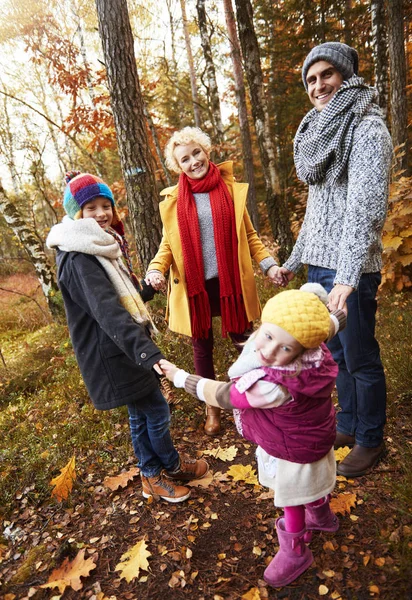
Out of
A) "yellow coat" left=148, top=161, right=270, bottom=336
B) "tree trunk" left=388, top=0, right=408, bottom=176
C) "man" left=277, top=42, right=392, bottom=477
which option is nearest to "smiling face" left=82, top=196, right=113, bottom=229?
"yellow coat" left=148, top=161, right=270, bottom=336

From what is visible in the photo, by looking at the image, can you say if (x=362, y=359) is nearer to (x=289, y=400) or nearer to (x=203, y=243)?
(x=289, y=400)

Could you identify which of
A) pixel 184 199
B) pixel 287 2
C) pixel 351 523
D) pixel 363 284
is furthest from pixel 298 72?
pixel 351 523

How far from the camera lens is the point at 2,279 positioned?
16.3 m

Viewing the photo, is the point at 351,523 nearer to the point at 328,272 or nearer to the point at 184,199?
the point at 328,272

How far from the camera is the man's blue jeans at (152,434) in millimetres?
2629

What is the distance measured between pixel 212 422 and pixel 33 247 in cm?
584

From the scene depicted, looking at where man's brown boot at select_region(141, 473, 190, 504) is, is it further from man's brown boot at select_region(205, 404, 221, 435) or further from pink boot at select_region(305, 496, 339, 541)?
pink boot at select_region(305, 496, 339, 541)

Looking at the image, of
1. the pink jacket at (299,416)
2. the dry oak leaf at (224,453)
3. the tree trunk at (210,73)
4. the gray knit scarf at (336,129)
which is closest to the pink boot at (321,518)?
the pink jacket at (299,416)

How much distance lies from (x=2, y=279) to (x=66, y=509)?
15.6 metres

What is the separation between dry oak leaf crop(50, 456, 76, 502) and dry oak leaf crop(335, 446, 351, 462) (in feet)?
7.04

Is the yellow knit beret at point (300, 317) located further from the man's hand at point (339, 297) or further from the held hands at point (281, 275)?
the held hands at point (281, 275)

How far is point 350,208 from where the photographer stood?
223 centimetres

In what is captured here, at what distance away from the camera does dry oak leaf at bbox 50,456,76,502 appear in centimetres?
303

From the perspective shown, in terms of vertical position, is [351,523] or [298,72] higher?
[298,72]
